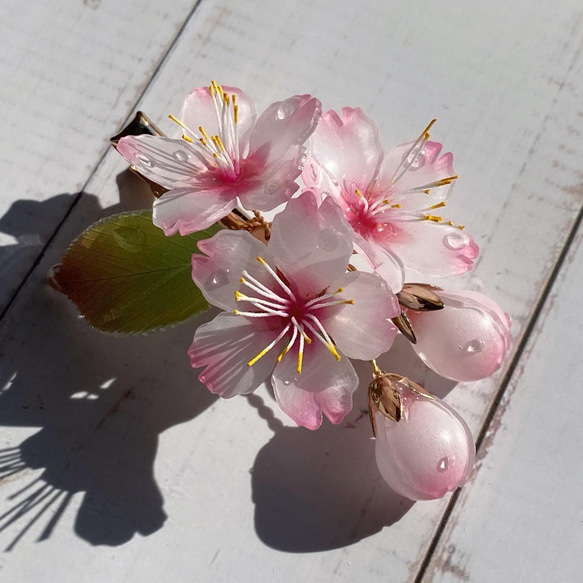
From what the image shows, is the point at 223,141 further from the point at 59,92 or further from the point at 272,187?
the point at 59,92

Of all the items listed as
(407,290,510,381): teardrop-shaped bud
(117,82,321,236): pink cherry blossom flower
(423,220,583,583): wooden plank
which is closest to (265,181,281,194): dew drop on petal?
(117,82,321,236): pink cherry blossom flower

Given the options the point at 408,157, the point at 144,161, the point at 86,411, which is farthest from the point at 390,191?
the point at 86,411

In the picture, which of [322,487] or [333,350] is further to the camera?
[322,487]

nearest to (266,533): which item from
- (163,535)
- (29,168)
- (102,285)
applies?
(163,535)

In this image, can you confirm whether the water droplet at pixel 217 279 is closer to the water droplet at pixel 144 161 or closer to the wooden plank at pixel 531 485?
the water droplet at pixel 144 161

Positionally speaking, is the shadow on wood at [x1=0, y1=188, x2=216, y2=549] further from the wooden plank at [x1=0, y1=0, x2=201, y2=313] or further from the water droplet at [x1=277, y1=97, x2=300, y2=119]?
the water droplet at [x1=277, y1=97, x2=300, y2=119]
